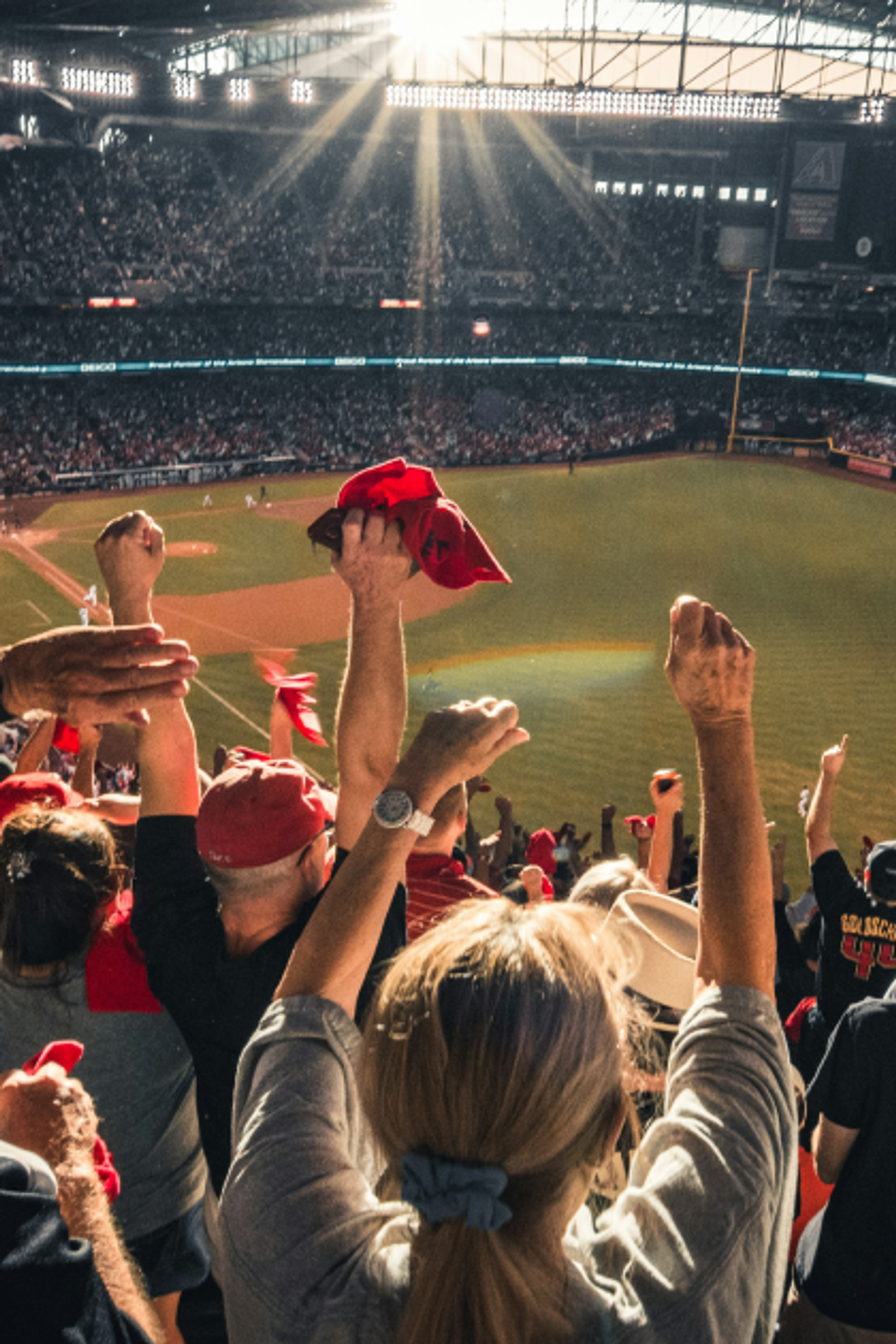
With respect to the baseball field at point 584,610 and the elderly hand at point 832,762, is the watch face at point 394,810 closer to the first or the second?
the elderly hand at point 832,762

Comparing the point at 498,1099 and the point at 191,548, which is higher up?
the point at 498,1099

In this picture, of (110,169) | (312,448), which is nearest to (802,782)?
(312,448)

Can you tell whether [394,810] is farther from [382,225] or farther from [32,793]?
[382,225]

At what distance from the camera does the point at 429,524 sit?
311 centimetres

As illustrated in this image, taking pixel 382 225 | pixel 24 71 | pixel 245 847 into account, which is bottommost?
pixel 245 847

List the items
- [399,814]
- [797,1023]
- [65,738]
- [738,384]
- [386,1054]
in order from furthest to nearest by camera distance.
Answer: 1. [738,384]
2. [65,738]
3. [797,1023]
4. [399,814]
5. [386,1054]

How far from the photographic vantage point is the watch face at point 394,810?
7.05ft

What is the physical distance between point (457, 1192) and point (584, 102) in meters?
56.3

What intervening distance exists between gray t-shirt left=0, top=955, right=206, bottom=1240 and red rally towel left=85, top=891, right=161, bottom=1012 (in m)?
0.03

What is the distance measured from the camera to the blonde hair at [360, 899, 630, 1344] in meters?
1.49

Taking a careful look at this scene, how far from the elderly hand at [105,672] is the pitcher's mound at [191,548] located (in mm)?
28538

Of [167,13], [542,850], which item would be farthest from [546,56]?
[542,850]

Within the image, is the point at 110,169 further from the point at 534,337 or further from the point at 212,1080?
the point at 212,1080

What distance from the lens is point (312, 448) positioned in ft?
149
